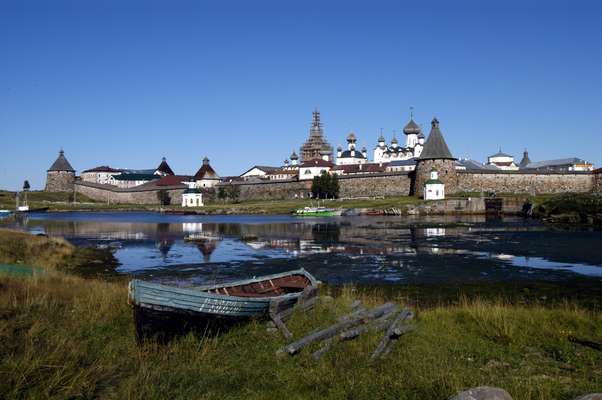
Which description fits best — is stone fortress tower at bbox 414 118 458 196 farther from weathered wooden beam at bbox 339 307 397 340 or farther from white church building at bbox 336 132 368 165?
weathered wooden beam at bbox 339 307 397 340

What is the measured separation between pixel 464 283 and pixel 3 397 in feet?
53.9

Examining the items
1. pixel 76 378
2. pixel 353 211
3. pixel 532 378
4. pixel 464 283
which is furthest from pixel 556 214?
pixel 76 378

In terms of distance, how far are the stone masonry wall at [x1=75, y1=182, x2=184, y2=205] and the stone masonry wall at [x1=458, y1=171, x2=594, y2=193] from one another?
59187 mm

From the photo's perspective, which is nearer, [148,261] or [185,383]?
[185,383]

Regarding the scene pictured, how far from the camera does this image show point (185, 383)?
7.47m

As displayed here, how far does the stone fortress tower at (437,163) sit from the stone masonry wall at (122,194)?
53253 mm

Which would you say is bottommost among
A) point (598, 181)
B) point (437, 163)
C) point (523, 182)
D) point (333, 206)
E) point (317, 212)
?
point (317, 212)

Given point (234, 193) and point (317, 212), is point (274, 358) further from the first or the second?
point (234, 193)

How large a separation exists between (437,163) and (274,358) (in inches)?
3100

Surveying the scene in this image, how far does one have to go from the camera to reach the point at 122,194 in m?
126

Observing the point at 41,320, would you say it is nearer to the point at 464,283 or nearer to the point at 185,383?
the point at 185,383

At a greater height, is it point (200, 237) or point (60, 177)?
point (60, 177)

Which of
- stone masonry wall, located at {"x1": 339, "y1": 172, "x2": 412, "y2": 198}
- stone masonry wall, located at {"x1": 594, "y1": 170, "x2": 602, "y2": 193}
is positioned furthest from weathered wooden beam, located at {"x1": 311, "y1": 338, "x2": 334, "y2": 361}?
stone masonry wall, located at {"x1": 594, "y1": 170, "x2": 602, "y2": 193}

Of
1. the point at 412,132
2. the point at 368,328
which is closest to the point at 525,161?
the point at 412,132
